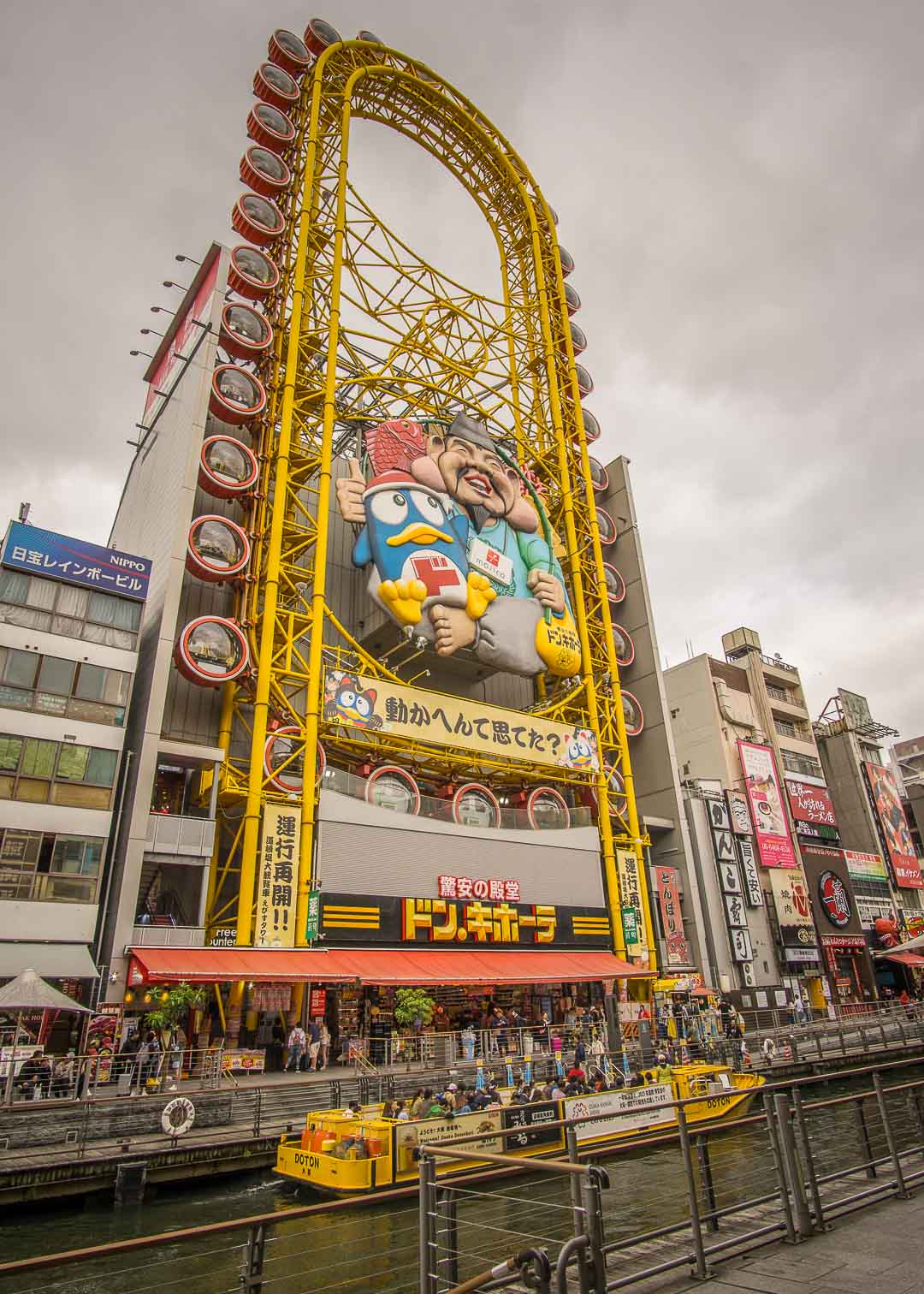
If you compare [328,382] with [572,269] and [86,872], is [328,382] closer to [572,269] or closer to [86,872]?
[86,872]

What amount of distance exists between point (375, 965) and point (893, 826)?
2170 inches

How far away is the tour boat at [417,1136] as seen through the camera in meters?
14.5

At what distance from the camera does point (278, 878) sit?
26.7 meters

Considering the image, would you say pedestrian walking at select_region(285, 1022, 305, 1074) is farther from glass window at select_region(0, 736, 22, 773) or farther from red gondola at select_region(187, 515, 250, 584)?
red gondola at select_region(187, 515, 250, 584)

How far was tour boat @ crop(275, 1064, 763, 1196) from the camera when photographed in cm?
1452

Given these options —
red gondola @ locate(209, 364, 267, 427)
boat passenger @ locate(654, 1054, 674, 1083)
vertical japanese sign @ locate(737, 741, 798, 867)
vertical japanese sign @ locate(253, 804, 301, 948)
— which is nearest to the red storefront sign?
vertical japanese sign @ locate(737, 741, 798, 867)

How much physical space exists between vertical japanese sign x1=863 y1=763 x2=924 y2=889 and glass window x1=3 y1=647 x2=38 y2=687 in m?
61.9

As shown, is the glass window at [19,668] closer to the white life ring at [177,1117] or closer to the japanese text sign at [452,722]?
the japanese text sign at [452,722]

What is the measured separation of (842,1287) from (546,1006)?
29.1m

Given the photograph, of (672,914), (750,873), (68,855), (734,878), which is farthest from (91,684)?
(750,873)

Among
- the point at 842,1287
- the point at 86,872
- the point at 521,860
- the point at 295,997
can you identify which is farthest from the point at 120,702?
the point at 842,1287

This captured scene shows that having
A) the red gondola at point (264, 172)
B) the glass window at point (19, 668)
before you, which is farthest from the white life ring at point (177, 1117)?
the red gondola at point (264, 172)

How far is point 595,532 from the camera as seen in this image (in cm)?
4516

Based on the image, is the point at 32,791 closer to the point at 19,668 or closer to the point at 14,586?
the point at 19,668
